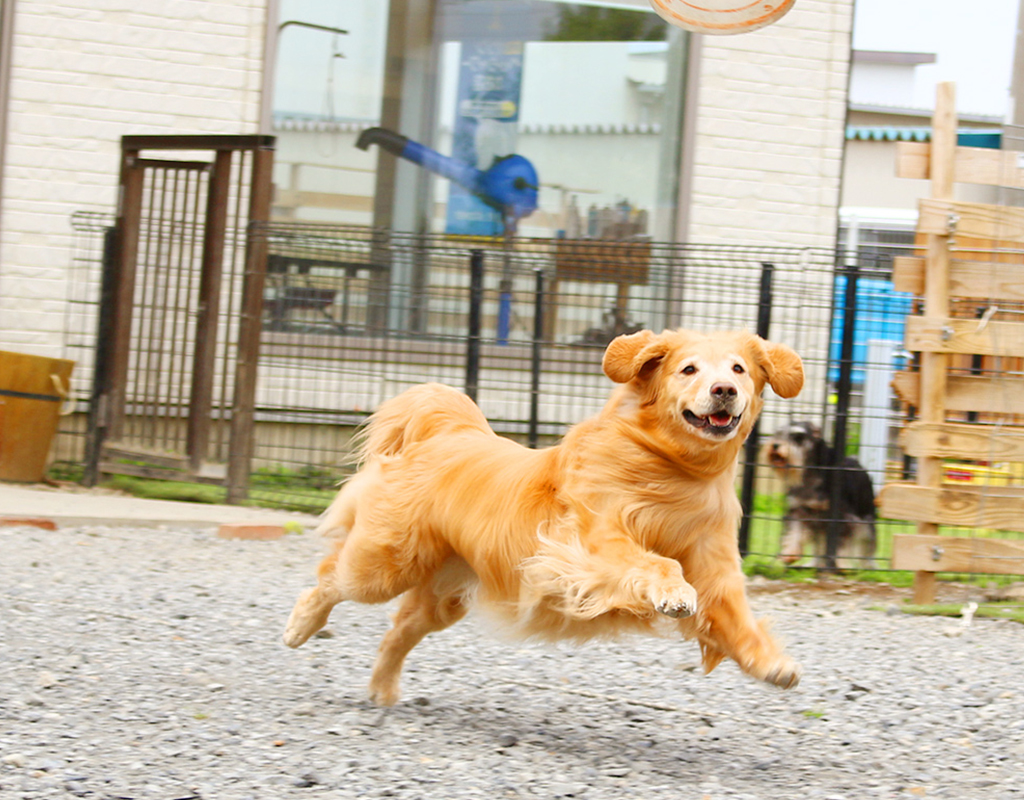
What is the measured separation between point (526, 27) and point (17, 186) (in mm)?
4308

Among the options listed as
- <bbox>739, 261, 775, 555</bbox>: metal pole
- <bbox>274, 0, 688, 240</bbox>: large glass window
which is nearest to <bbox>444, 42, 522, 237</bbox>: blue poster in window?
<bbox>274, 0, 688, 240</bbox>: large glass window

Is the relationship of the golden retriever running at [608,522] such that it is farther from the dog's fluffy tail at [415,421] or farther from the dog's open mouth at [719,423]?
the dog's fluffy tail at [415,421]

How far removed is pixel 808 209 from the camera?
31.4ft

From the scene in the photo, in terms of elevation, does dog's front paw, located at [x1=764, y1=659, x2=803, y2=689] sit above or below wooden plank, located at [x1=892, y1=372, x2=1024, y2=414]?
below

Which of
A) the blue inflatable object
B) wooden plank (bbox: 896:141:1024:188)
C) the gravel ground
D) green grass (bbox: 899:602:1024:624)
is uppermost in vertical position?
the blue inflatable object

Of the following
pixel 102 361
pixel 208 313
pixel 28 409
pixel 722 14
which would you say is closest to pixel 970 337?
pixel 722 14

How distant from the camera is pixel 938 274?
224 inches

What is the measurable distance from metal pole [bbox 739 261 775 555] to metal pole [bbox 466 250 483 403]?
1.89m

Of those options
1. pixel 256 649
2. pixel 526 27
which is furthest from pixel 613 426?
pixel 526 27

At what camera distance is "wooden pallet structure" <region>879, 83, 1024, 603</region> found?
5668 mm

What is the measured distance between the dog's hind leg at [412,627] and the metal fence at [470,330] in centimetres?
363

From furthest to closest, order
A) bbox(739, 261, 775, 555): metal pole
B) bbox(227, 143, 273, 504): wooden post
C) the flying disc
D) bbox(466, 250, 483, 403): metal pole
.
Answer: bbox(227, 143, 273, 504): wooden post
bbox(466, 250, 483, 403): metal pole
bbox(739, 261, 775, 555): metal pole
the flying disc

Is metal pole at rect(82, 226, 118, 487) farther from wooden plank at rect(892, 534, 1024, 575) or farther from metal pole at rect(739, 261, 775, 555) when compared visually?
wooden plank at rect(892, 534, 1024, 575)

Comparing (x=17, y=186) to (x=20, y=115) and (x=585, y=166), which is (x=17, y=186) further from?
(x=585, y=166)
